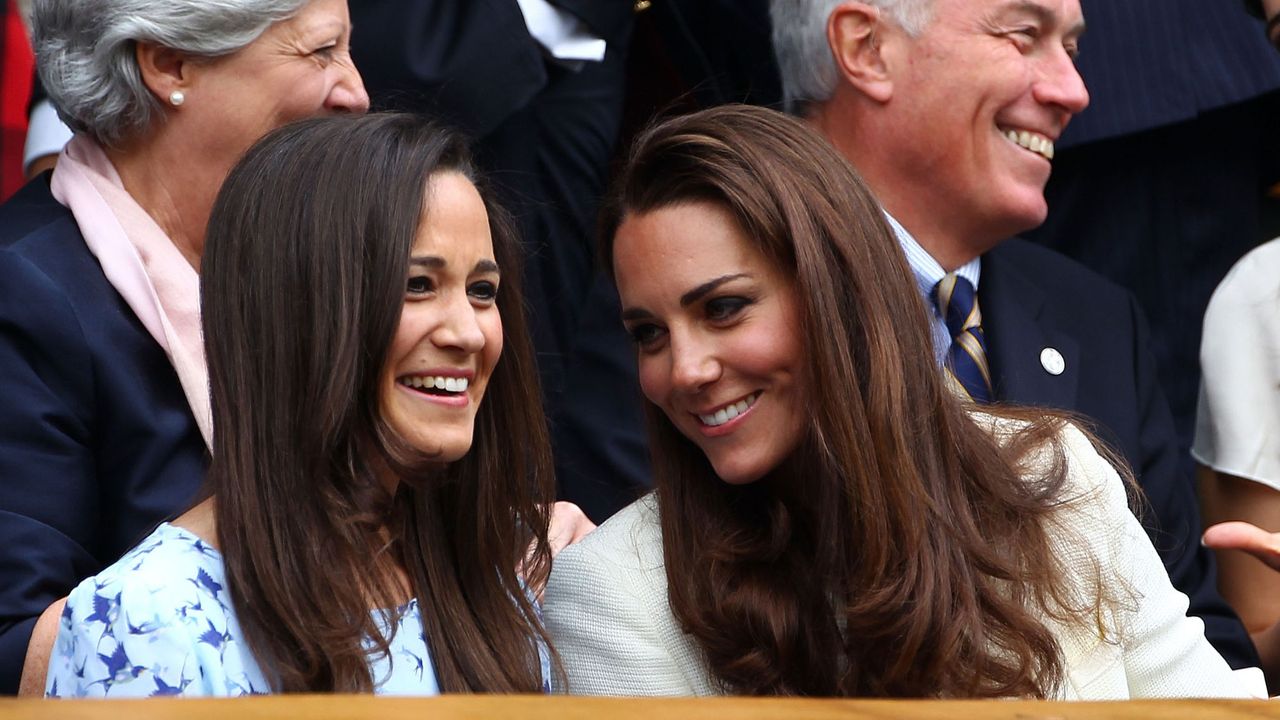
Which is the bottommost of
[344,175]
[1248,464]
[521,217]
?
[1248,464]

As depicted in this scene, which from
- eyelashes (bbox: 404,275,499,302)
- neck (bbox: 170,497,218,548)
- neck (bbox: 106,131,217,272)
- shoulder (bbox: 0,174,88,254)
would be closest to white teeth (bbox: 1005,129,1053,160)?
eyelashes (bbox: 404,275,499,302)

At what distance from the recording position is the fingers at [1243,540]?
2605 millimetres

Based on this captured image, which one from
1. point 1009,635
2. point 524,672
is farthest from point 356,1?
point 1009,635

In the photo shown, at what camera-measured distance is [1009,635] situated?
2.43m

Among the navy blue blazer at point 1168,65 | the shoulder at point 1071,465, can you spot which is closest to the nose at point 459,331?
the shoulder at point 1071,465

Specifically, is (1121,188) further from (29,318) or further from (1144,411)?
(29,318)

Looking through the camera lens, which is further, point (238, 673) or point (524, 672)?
point (524, 672)

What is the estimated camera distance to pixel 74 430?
100 inches

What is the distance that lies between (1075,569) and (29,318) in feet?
4.99

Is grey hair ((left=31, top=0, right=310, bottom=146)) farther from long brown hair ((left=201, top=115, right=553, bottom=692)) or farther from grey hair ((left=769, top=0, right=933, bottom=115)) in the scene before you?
grey hair ((left=769, top=0, right=933, bottom=115))

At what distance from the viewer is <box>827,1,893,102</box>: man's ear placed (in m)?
3.71

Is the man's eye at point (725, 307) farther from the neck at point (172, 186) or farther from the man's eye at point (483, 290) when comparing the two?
the neck at point (172, 186)

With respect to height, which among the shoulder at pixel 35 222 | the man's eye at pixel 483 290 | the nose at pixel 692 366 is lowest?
the nose at pixel 692 366

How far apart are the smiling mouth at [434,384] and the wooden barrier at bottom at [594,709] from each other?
1.09m
